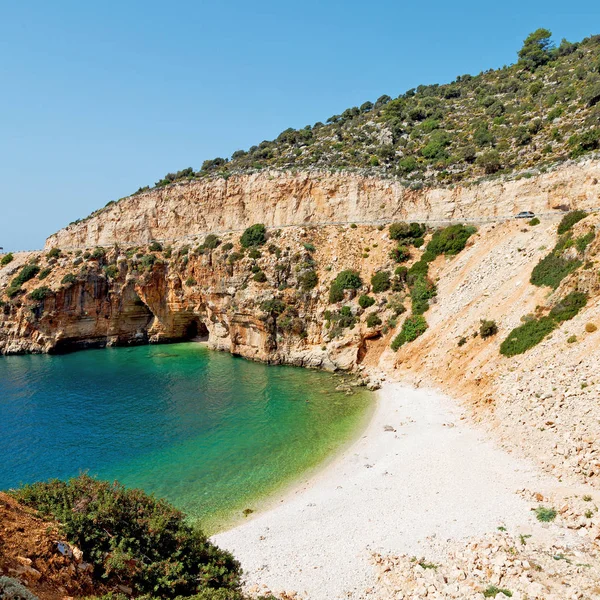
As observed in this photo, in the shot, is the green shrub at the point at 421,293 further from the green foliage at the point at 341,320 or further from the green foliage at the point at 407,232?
the green foliage at the point at 407,232

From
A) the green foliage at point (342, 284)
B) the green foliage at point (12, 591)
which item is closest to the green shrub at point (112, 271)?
the green foliage at point (342, 284)

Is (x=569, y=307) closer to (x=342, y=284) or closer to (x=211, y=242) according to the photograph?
(x=342, y=284)

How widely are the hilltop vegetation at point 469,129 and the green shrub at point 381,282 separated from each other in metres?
12.4

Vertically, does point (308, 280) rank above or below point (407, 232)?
below

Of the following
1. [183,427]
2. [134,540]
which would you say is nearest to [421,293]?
[183,427]

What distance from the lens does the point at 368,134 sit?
59938mm

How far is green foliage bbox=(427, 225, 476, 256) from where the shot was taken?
115ft

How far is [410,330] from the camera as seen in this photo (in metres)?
30.9

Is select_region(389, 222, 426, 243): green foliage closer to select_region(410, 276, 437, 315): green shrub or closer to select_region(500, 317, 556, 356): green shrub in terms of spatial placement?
select_region(410, 276, 437, 315): green shrub

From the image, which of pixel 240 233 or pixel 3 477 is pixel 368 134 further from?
pixel 3 477

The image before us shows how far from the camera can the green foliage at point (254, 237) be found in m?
44.0

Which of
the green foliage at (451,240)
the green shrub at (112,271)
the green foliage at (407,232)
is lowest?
the green shrub at (112,271)

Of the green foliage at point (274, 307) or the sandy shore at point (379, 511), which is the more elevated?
the green foliage at point (274, 307)

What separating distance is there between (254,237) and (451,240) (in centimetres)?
2033
